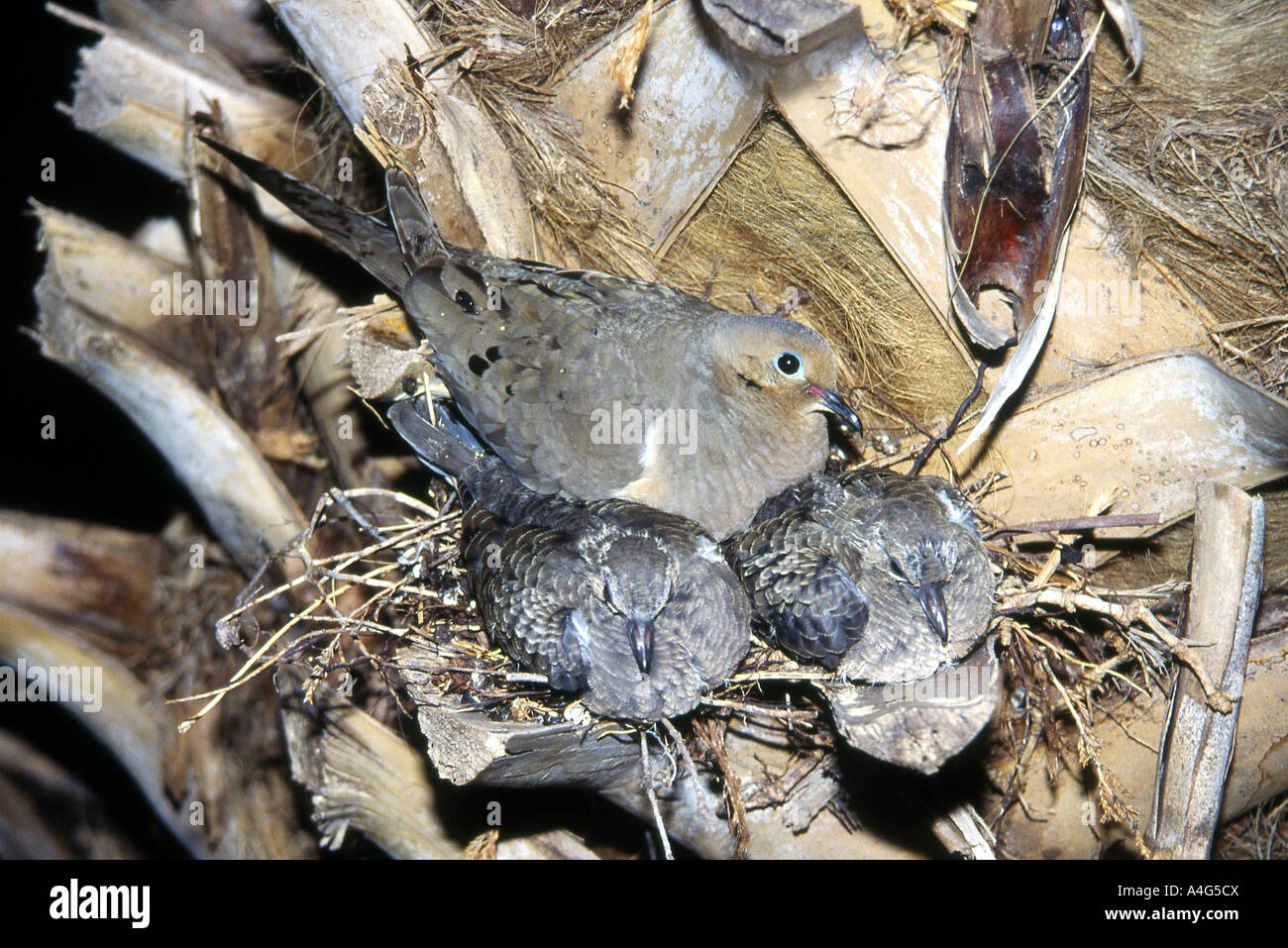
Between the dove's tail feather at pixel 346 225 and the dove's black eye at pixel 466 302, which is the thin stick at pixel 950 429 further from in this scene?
the dove's tail feather at pixel 346 225

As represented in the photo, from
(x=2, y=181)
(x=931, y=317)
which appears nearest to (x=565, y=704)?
(x=931, y=317)


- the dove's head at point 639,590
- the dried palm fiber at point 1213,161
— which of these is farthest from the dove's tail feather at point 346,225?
the dried palm fiber at point 1213,161

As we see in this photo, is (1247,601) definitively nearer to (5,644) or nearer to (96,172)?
(5,644)

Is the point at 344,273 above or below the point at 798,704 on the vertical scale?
above

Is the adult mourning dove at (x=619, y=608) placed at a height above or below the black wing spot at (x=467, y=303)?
below

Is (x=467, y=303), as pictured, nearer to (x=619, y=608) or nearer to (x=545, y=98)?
(x=545, y=98)

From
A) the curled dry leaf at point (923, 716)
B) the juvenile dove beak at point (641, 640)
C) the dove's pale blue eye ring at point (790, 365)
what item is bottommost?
the curled dry leaf at point (923, 716)

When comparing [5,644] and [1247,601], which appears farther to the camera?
[5,644]
